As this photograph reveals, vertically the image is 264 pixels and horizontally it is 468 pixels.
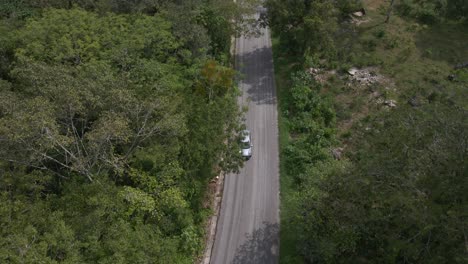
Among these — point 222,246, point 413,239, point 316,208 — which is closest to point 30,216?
point 222,246

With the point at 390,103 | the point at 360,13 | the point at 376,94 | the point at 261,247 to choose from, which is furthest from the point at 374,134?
the point at 360,13

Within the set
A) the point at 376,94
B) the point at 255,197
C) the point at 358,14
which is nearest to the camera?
the point at 255,197

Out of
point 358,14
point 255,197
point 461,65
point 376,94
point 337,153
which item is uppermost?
point 358,14

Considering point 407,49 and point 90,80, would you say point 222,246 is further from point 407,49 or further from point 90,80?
point 407,49

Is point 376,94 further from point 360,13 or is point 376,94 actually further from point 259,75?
point 360,13

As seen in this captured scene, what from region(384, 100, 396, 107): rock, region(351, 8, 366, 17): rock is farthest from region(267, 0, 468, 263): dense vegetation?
region(351, 8, 366, 17): rock

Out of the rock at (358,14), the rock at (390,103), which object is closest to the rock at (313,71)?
the rock at (390,103)

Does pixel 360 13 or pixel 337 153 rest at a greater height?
pixel 360 13
